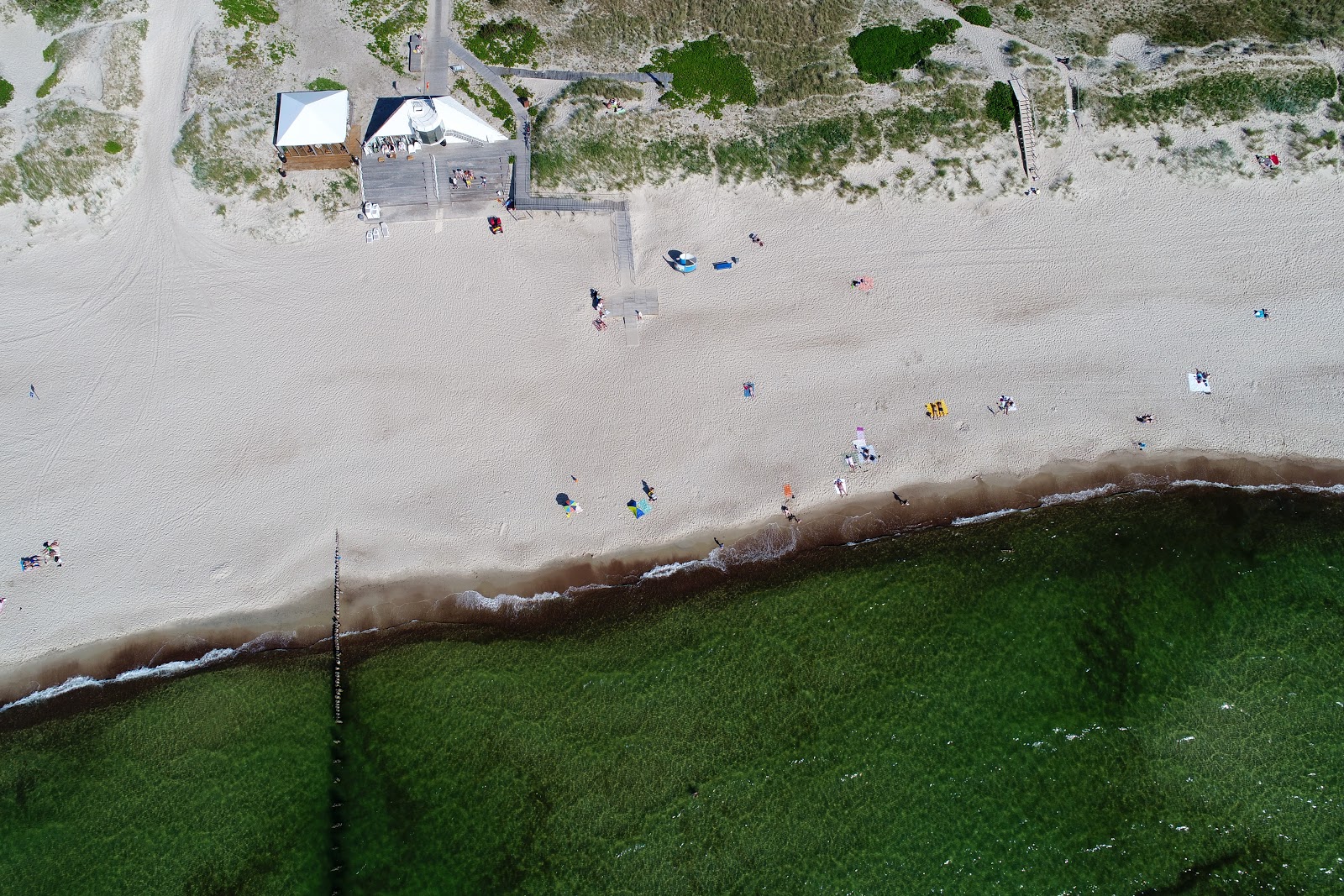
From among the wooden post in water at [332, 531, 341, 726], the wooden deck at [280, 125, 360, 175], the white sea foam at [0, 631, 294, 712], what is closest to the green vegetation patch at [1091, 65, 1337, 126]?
the wooden deck at [280, 125, 360, 175]

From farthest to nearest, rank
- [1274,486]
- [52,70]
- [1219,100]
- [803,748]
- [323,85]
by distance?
[1219,100] → [323,85] → [52,70] → [1274,486] → [803,748]

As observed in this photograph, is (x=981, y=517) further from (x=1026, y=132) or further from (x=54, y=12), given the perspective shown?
(x=54, y=12)

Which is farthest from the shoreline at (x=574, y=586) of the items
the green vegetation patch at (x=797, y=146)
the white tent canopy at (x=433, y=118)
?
the white tent canopy at (x=433, y=118)

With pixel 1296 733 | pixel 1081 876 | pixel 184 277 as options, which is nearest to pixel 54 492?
pixel 184 277

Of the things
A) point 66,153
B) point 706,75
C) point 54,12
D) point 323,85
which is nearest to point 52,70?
point 54,12

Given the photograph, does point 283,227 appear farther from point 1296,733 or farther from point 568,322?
point 1296,733

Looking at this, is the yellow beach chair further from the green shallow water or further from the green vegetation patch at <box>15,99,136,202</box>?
the green vegetation patch at <box>15,99,136,202</box>
